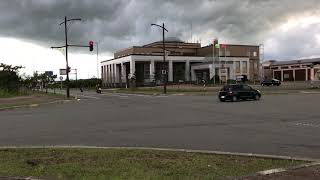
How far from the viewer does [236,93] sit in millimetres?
44906

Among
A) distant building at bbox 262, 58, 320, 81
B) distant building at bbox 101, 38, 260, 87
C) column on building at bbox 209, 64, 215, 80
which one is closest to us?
column on building at bbox 209, 64, 215, 80

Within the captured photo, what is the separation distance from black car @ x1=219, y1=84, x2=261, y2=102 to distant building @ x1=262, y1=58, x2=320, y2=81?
289 feet

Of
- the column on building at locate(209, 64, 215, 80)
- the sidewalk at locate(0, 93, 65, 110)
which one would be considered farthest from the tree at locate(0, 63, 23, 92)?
the column on building at locate(209, 64, 215, 80)

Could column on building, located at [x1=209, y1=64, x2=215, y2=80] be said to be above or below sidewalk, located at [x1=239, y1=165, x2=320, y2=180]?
above

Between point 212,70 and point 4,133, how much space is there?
119073 mm

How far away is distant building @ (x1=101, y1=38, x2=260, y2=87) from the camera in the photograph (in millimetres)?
136625

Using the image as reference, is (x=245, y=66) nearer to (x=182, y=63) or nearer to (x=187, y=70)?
(x=187, y=70)

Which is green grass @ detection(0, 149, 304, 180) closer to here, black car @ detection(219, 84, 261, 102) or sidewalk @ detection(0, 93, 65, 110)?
sidewalk @ detection(0, 93, 65, 110)

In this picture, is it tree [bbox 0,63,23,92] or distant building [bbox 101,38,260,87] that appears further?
distant building [bbox 101,38,260,87]

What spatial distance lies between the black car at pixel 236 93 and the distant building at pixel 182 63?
77.1 m

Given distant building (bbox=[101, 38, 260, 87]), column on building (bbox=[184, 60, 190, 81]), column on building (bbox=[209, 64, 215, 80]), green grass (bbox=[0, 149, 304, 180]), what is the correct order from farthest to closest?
1. column on building (bbox=[184, 60, 190, 81])
2. distant building (bbox=[101, 38, 260, 87])
3. column on building (bbox=[209, 64, 215, 80])
4. green grass (bbox=[0, 149, 304, 180])

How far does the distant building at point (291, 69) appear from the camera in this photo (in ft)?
443

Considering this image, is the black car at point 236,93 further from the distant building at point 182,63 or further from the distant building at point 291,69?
the distant building at point 291,69

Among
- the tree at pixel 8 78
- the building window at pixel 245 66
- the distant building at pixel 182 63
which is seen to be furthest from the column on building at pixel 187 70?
the tree at pixel 8 78
